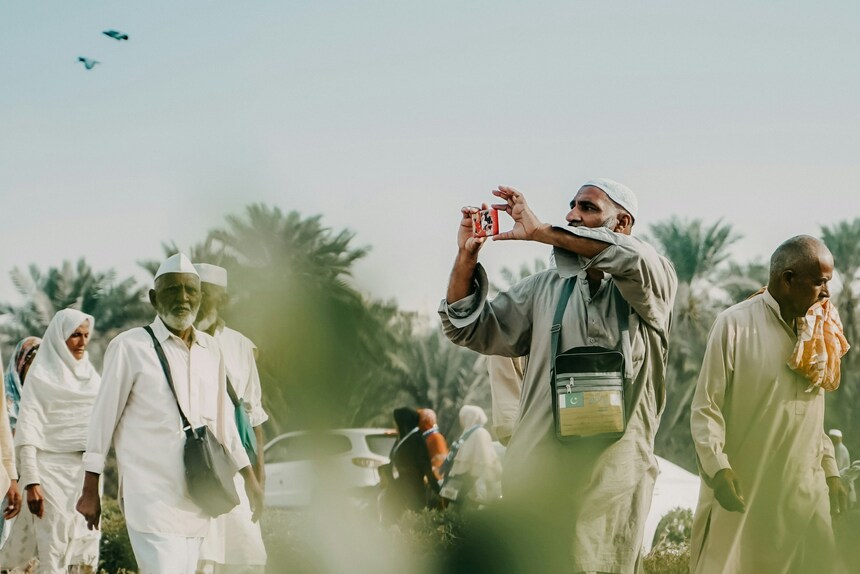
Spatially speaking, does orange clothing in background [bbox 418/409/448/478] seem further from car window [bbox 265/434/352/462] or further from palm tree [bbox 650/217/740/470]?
palm tree [bbox 650/217/740/470]

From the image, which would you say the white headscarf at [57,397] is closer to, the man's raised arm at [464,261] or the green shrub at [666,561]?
the green shrub at [666,561]

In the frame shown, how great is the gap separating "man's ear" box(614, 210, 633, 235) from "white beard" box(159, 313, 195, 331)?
1996 mm

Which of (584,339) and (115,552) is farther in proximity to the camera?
(115,552)

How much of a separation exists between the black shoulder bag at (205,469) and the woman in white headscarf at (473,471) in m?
3.43

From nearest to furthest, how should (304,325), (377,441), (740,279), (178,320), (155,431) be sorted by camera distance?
1. (304,325)
2. (377,441)
3. (155,431)
4. (178,320)
5. (740,279)

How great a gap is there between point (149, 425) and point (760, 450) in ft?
8.49

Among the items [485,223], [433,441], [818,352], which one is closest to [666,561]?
[433,441]

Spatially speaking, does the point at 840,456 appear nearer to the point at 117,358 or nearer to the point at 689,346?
the point at 117,358

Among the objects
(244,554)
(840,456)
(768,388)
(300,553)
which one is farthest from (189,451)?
(840,456)

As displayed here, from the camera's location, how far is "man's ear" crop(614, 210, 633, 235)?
13.5ft

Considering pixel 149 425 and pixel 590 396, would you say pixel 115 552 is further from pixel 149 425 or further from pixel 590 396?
pixel 590 396

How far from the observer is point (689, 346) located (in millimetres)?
31859

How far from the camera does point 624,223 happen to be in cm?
414

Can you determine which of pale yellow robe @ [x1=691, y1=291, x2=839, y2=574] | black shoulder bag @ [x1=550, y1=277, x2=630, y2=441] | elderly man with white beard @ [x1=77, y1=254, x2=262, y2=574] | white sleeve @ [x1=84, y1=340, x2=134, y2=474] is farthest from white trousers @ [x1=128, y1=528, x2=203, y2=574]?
pale yellow robe @ [x1=691, y1=291, x2=839, y2=574]
